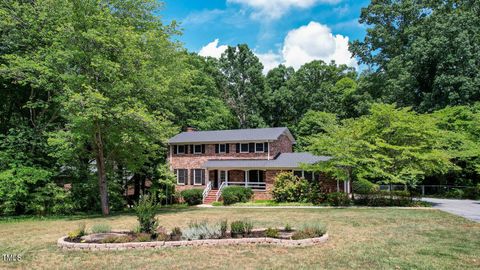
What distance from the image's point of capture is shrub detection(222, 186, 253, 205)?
1216 inches

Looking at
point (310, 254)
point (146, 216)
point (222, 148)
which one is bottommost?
point (310, 254)

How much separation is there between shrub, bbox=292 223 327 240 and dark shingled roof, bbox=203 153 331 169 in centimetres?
1873

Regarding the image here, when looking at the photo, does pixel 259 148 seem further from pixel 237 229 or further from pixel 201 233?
pixel 201 233

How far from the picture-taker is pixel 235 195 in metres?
31.2

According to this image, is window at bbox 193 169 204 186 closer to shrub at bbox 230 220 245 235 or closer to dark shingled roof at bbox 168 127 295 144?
dark shingled roof at bbox 168 127 295 144

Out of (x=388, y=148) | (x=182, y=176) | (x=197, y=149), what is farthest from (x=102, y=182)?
(x=388, y=148)

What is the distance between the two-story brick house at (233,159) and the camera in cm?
3334

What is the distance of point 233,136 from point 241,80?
74.8 feet

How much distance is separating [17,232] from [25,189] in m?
7.73

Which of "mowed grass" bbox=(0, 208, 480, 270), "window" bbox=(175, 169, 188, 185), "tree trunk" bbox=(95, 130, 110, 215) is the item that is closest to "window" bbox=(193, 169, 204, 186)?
"window" bbox=(175, 169, 188, 185)

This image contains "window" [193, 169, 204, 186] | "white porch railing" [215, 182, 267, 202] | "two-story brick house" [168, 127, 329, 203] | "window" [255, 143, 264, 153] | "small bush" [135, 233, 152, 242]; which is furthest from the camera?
"window" [193, 169, 204, 186]

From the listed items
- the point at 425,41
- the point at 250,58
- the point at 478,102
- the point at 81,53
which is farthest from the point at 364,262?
the point at 250,58

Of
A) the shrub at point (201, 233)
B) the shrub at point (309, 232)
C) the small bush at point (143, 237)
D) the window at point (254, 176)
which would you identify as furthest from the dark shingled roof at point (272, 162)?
the small bush at point (143, 237)

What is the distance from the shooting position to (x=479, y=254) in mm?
10289
